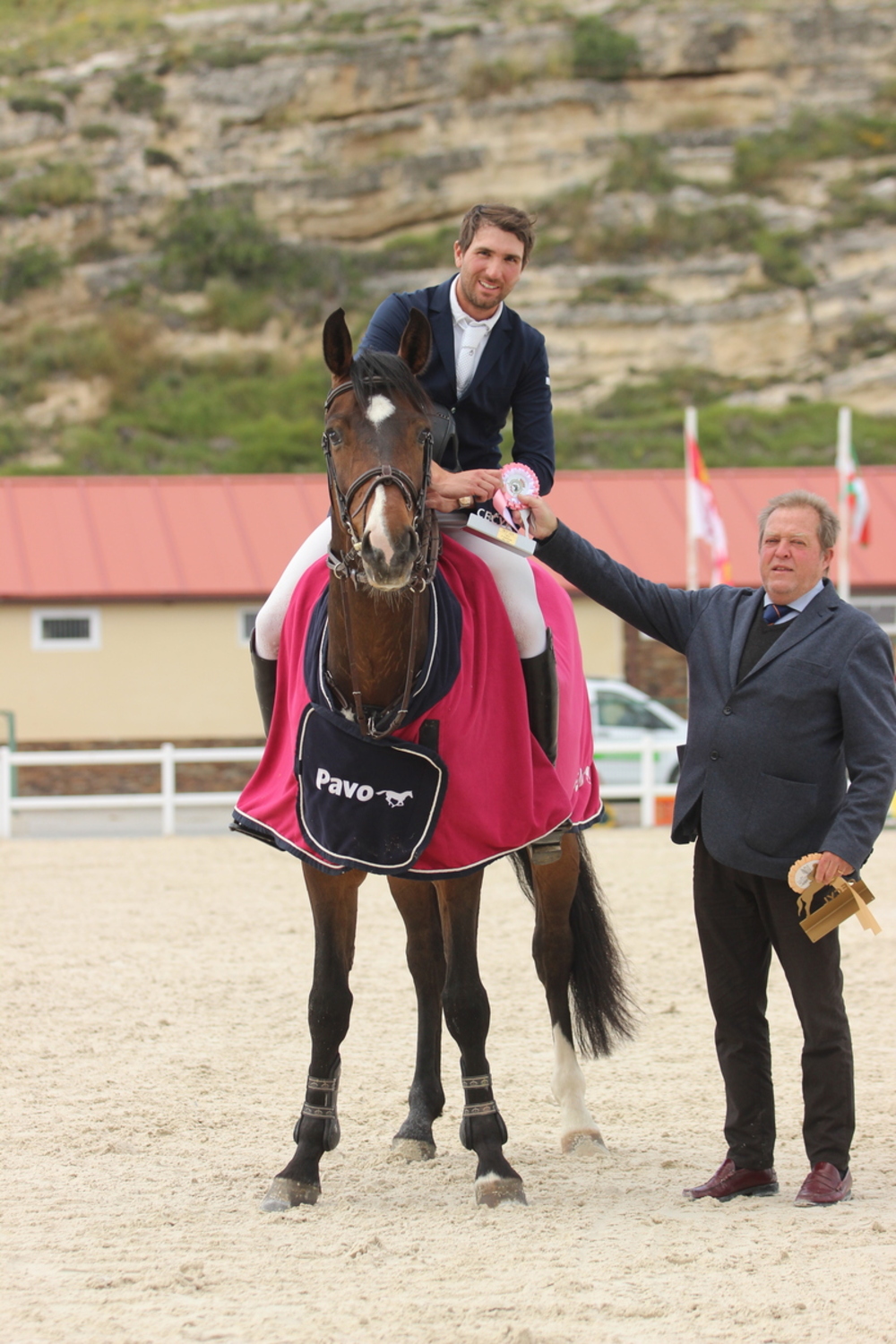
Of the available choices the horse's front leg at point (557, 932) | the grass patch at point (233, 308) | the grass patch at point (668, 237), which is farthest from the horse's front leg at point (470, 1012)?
the grass patch at point (668, 237)

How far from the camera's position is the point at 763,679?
4.31 meters

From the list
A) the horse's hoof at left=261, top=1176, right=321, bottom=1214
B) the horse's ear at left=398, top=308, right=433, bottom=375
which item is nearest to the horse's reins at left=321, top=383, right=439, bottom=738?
the horse's ear at left=398, top=308, right=433, bottom=375

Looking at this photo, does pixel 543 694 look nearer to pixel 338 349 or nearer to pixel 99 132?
pixel 338 349

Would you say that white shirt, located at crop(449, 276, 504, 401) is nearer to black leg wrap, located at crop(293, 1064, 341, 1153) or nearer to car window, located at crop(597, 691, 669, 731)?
black leg wrap, located at crop(293, 1064, 341, 1153)

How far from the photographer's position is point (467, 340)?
449 cm

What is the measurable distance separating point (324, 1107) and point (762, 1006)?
4.70ft

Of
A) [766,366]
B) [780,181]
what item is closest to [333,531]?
[766,366]

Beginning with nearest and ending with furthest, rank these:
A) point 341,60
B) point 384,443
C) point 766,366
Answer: point 384,443
point 766,366
point 341,60

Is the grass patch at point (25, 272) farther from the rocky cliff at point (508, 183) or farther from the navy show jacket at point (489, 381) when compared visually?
the navy show jacket at point (489, 381)

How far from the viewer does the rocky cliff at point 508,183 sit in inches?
1702

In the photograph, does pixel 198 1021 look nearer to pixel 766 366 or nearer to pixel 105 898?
pixel 105 898

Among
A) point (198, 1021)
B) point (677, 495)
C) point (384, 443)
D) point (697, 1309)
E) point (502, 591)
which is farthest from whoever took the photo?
point (677, 495)

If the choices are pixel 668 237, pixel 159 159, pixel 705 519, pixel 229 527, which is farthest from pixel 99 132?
pixel 705 519

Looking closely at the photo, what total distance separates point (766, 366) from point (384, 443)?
41383mm
